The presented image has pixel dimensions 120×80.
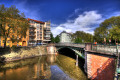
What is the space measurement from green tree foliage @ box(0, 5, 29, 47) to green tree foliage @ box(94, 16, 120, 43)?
37200mm

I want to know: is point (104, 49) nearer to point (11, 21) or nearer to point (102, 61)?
point (102, 61)

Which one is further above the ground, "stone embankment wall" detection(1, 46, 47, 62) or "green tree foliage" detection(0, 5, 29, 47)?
"green tree foliage" detection(0, 5, 29, 47)

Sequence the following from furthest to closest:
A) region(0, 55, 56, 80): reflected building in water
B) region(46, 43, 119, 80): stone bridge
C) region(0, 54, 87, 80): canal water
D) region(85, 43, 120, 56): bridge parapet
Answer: region(0, 55, 56, 80): reflected building in water → region(0, 54, 87, 80): canal water → region(85, 43, 120, 56): bridge parapet → region(46, 43, 119, 80): stone bridge

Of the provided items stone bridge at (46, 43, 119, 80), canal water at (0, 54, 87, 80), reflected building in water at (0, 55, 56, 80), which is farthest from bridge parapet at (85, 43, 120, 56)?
reflected building in water at (0, 55, 56, 80)

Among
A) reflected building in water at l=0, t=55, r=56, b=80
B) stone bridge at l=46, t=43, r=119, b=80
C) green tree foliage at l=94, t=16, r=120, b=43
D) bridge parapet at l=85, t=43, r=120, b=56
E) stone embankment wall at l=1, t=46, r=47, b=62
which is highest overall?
green tree foliage at l=94, t=16, r=120, b=43

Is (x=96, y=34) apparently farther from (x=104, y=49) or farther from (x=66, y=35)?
(x=66, y=35)

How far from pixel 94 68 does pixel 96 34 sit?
36981 mm

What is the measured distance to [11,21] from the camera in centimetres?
2784

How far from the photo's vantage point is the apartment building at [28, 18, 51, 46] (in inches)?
2280

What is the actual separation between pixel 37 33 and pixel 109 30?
4991 cm

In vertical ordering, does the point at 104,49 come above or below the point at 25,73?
above

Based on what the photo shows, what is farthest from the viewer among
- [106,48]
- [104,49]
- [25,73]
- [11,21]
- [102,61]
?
[11,21]

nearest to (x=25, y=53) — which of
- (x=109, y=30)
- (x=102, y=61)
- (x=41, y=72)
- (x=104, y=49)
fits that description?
(x=41, y=72)

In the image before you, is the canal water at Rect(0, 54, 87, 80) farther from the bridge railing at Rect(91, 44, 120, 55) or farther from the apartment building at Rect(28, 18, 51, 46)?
the apartment building at Rect(28, 18, 51, 46)
